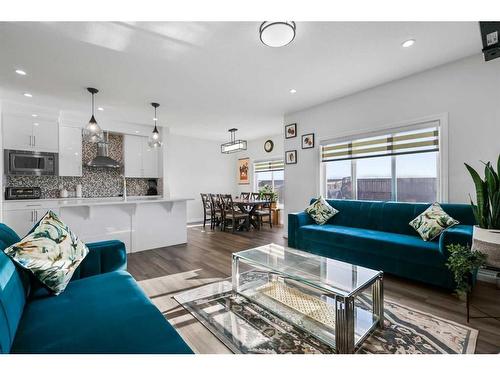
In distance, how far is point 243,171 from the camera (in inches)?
318

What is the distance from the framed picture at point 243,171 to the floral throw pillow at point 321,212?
13.9 feet

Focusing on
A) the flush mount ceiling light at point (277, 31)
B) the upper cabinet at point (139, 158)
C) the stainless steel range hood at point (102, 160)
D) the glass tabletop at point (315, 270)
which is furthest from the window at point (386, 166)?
the stainless steel range hood at point (102, 160)

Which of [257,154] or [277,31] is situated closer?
[277,31]

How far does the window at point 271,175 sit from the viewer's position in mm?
A: 7031

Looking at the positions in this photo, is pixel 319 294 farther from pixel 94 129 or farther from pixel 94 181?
pixel 94 181

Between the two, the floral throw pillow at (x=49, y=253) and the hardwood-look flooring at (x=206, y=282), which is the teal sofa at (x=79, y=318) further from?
the hardwood-look flooring at (x=206, y=282)

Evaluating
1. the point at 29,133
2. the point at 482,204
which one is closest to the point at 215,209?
the point at 29,133

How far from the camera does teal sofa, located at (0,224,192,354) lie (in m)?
0.97

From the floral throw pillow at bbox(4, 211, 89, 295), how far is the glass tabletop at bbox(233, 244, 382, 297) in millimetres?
1352

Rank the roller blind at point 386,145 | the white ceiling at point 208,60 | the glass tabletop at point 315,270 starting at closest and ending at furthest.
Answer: the glass tabletop at point 315,270, the white ceiling at point 208,60, the roller blind at point 386,145

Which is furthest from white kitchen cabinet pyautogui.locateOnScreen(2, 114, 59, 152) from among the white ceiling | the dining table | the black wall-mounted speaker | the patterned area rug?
the black wall-mounted speaker

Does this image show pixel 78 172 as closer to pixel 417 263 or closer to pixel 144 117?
pixel 144 117

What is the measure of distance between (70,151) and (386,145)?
18.8ft

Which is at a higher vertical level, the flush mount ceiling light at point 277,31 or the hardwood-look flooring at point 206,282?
the flush mount ceiling light at point 277,31
